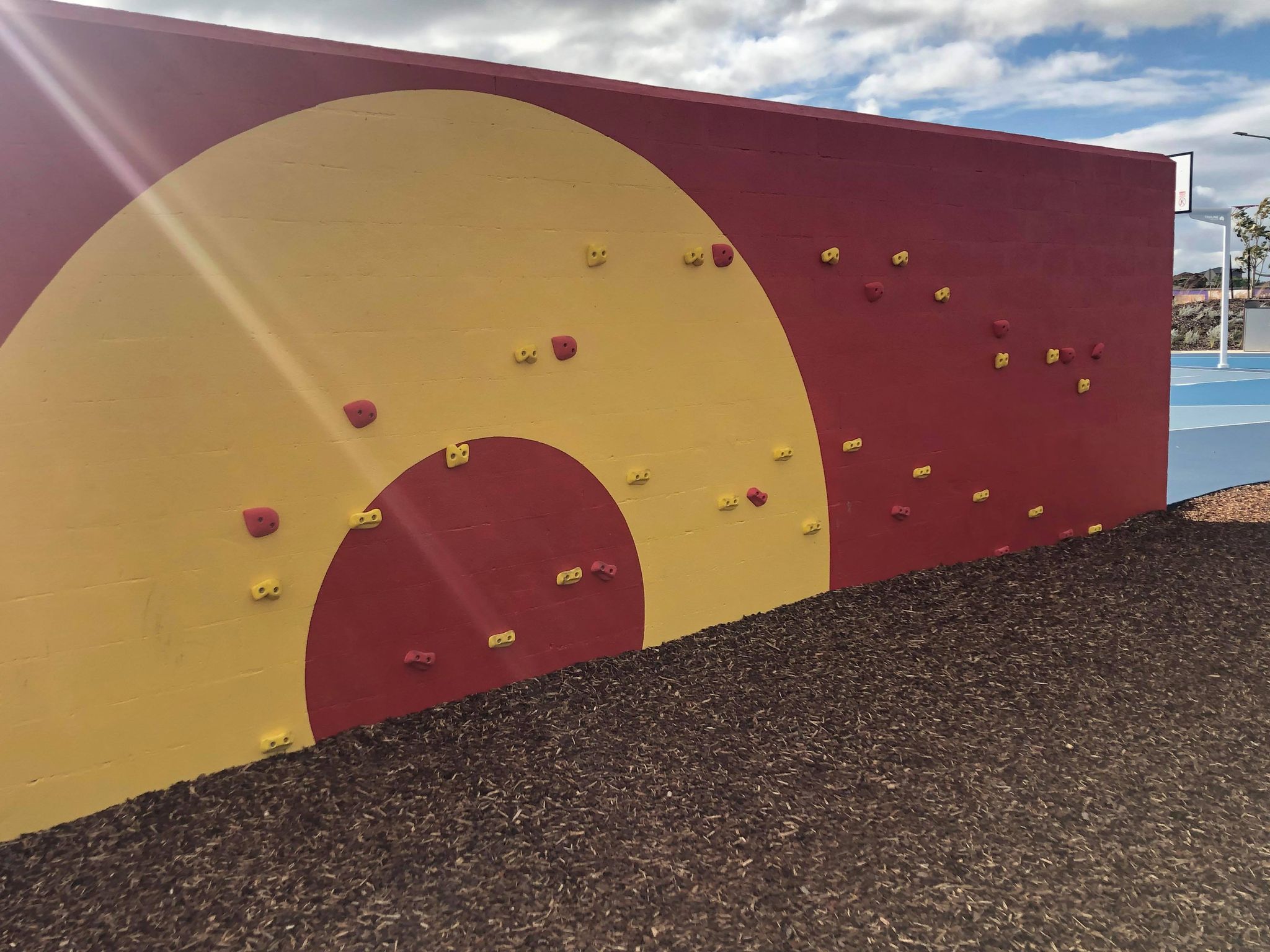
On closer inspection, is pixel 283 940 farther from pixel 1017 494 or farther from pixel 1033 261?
pixel 1033 261

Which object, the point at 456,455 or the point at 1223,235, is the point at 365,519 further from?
the point at 1223,235

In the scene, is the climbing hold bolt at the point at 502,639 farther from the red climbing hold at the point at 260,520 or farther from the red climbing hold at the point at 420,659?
the red climbing hold at the point at 260,520

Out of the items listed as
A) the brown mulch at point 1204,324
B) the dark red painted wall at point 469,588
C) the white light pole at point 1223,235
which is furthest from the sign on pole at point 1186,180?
the dark red painted wall at point 469,588

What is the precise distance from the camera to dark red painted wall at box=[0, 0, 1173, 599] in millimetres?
3010

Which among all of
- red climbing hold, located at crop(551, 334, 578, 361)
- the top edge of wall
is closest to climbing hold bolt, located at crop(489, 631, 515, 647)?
red climbing hold, located at crop(551, 334, 578, 361)

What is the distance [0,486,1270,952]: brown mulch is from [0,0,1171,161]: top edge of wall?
2.86m

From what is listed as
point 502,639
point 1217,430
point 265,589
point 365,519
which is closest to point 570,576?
point 502,639

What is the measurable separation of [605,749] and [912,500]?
2.89 metres

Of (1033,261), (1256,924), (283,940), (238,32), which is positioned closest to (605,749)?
(283,940)

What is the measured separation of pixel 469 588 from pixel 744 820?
1622mm

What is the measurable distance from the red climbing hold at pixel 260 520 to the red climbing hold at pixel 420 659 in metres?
0.83

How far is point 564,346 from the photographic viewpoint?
4.02m

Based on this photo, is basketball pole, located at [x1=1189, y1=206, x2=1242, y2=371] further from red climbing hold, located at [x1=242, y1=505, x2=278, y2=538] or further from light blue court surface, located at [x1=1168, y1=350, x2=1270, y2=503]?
red climbing hold, located at [x1=242, y1=505, x2=278, y2=538]

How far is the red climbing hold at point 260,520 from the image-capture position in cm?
337
